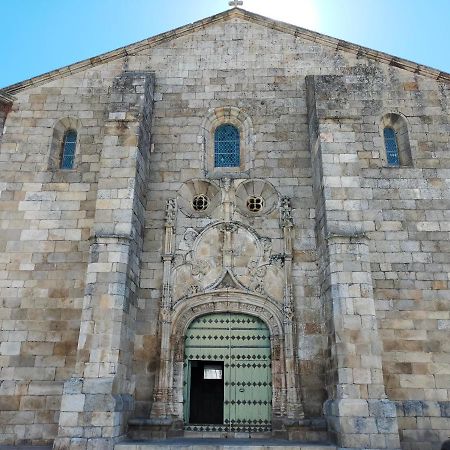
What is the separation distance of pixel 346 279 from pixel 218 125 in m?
5.09

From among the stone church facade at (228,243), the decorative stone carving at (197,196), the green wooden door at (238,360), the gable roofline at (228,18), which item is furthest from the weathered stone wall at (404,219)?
the decorative stone carving at (197,196)

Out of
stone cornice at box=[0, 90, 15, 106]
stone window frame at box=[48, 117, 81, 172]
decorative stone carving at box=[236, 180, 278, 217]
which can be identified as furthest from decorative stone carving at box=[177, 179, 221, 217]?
stone cornice at box=[0, 90, 15, 106]

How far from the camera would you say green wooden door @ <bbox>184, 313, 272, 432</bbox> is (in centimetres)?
891

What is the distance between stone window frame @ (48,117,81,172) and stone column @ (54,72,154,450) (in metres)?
1.32

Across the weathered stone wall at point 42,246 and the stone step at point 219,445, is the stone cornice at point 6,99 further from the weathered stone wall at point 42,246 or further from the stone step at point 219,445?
the stone step at point 219,445

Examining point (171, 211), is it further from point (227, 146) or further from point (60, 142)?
point (60, 142)

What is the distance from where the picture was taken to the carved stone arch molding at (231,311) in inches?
343

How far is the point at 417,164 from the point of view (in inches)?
408

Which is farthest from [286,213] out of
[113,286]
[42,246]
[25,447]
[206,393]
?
[25,447]


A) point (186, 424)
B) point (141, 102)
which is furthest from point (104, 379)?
point (141, 102)

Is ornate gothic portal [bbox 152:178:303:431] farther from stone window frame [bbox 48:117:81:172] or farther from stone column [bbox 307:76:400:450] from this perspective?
stone window frame [bbox 48:117:81:172]

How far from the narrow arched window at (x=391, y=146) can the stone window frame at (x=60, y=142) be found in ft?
23.7

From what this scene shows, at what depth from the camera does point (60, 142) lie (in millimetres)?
11125

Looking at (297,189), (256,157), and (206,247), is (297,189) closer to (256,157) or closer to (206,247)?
(256,157)
